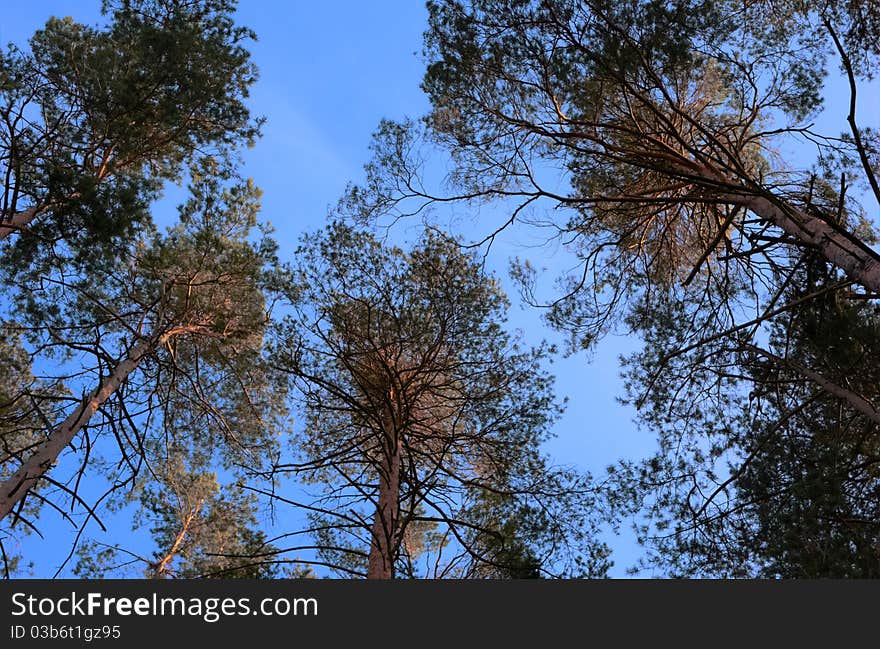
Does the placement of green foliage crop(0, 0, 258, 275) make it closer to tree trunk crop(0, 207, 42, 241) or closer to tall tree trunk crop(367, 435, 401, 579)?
tree trunk crop(0, 207, 42, 241)

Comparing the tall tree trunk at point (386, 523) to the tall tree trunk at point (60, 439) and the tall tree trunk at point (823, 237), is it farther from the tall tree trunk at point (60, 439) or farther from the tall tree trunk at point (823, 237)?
the tall tree trunk at point (823, 237)

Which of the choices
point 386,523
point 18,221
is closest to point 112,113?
point 18,221

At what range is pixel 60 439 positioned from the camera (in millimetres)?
6242

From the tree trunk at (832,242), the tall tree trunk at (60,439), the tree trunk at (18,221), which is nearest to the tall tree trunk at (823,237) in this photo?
the tree trunk at (832,242)

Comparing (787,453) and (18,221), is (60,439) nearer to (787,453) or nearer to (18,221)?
(18,221)

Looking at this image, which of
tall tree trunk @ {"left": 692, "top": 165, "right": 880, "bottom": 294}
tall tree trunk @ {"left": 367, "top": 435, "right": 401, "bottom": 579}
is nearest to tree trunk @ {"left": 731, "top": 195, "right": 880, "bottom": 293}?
tall tree trunk @ {"left": 692, "top": 165, "right": 880, "bottom": 294}

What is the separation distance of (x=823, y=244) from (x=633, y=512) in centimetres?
309

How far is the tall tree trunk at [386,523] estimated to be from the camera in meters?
5.66

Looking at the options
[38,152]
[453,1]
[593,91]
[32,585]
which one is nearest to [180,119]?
[38,152]

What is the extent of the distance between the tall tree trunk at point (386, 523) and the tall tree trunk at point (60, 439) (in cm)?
268

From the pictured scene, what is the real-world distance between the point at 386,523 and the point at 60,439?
3.00 meters

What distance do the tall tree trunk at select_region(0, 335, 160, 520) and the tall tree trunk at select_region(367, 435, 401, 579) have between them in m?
2.68

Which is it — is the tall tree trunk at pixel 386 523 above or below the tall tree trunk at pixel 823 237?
below

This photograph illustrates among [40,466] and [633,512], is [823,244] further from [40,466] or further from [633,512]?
[40,466]
